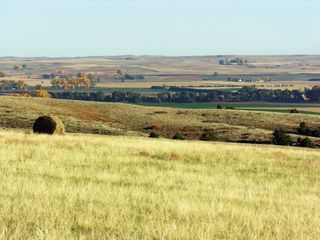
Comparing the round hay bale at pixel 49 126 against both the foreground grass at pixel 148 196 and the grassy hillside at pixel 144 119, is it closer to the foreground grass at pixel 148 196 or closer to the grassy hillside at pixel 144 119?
the foreground grass at pixel 148 196

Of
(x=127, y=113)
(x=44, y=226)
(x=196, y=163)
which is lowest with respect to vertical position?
(x=127, y=113)

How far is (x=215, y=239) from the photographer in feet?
27.7

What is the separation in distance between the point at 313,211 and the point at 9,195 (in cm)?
634

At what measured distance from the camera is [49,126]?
38.3 meters

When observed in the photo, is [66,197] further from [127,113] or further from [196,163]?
[127,113]

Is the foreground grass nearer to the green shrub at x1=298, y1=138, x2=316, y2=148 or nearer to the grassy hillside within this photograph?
the green shrub at x1=298, y1=138, x2=316, y2=148

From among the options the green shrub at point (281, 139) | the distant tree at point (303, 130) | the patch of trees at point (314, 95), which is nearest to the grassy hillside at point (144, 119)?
the distant tree at point (303, 130)

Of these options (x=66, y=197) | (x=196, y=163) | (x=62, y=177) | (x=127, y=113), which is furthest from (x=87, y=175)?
(x=127, y=113)

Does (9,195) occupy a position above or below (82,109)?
above

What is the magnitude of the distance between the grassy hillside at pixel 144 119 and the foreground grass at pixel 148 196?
37.4m

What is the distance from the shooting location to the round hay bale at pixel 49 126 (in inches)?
1501

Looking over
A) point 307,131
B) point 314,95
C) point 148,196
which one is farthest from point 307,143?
point 314,95

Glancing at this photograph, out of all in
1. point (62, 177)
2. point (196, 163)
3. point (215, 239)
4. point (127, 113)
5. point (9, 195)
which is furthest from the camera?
point (127, 113)

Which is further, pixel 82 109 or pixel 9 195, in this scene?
pixel 82 109
